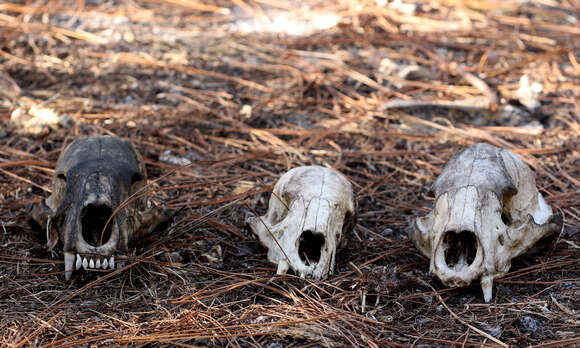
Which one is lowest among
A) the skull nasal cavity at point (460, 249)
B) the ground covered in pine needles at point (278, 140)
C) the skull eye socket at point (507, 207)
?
the ground covered in pine needles at point (278, 140)

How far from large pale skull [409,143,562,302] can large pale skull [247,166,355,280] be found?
0.48 metres

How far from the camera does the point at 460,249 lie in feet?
12.8

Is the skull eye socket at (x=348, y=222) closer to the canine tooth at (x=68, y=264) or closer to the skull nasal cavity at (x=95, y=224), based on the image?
the skull nasal cavity at (x=95, y=224)

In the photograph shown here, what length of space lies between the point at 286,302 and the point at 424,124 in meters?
3.20

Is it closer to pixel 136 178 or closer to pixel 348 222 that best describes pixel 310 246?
pixel 348 222

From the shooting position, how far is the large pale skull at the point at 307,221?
12.8 feet

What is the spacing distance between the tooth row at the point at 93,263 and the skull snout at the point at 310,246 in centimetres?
107

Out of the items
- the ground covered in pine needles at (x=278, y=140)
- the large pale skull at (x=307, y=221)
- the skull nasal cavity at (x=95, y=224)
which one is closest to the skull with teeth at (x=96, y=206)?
the skull nasal cavity at (x=95, y=224)

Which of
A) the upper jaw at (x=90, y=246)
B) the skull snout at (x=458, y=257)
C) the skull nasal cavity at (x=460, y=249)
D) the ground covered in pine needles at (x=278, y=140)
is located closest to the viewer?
the ground covered in pine needles at (x=278, y=140)

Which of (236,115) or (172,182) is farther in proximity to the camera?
(236,115)

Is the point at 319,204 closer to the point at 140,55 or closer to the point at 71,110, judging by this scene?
the point at 71,110

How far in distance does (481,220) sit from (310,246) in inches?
40.0

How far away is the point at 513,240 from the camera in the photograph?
3889mm

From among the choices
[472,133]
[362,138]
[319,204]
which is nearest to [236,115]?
[362,138]
